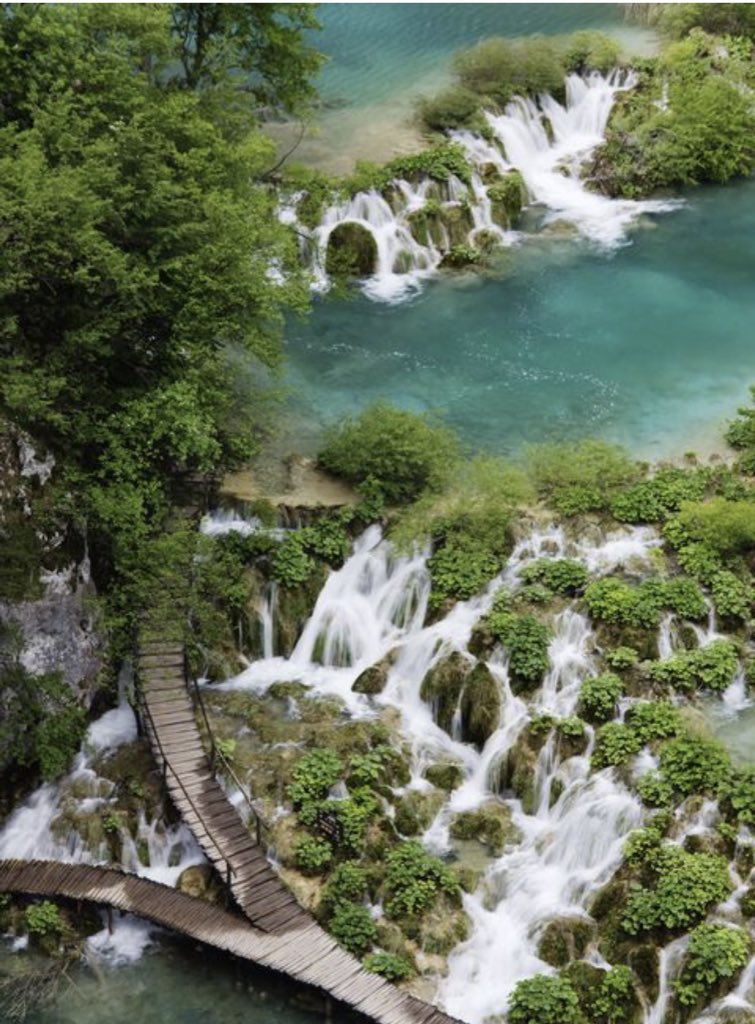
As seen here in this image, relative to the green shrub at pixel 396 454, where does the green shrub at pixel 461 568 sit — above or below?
below

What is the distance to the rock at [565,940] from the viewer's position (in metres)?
19.0

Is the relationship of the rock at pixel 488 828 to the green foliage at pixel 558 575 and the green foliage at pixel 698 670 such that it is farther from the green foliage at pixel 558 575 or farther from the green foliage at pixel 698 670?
the green foliage at pixel 558 575

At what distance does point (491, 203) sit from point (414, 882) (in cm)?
2393

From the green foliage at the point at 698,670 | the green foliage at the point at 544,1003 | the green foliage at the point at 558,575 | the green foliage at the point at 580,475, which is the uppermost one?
the green foliage at the point at 580,475

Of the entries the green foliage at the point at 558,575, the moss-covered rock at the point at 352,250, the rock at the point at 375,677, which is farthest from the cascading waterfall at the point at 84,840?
the moss-covered rock at the point at 352,250

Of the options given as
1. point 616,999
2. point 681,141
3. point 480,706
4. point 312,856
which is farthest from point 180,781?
point 681,141

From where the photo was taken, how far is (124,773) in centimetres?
2195

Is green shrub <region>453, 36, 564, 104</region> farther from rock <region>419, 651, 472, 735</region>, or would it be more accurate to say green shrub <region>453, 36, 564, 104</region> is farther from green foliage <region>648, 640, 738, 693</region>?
green foliage <region>648, 640, 738, 693</region>

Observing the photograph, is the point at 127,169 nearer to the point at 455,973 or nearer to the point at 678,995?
the point at 455,973

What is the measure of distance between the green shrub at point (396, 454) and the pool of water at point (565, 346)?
2699 mm

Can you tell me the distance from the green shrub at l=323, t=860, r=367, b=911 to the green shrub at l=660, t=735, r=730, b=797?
5.35 m

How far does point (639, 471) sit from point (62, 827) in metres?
14.2

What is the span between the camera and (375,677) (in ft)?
77.2

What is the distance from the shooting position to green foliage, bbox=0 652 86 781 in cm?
2138
